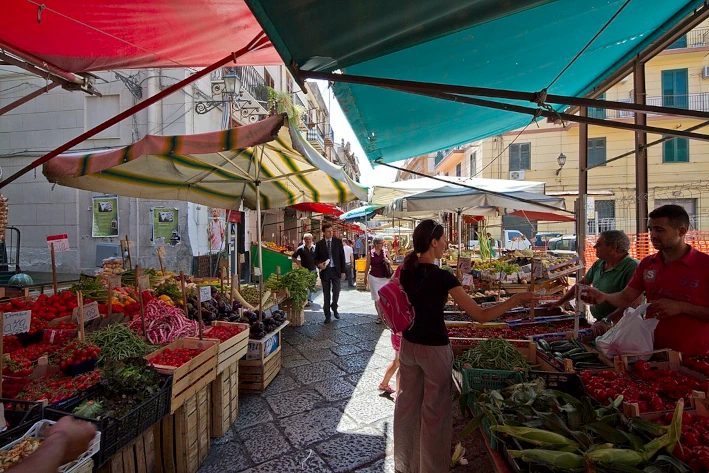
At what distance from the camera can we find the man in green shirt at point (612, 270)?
3584 millimetres

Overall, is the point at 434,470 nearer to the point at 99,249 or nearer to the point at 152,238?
the point at 152,238

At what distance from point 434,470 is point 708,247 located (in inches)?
334

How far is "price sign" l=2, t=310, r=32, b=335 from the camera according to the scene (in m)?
2.49

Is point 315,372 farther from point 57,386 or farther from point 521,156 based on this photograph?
point 521,156

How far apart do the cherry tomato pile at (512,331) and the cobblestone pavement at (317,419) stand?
114cm

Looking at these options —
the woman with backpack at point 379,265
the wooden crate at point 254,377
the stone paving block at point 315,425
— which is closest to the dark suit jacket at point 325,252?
the woman with backpack at point 379,265

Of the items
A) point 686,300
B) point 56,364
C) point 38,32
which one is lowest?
point 56,364

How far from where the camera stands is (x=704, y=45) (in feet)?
63.6

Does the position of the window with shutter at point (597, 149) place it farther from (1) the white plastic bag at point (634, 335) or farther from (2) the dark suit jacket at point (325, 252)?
(1) the white plastic bag at point (634, 335)

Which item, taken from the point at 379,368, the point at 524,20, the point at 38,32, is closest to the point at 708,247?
the point at 379,368

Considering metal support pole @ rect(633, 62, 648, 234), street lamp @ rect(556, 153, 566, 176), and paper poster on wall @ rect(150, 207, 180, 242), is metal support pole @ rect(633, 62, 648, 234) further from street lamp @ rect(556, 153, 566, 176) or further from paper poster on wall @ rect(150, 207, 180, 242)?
street lamp @ rect(556, 153, 566, 176)

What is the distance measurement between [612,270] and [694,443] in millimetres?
2142

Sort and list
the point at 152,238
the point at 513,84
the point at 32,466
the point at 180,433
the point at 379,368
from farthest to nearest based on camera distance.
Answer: the point at 152,238, the point at 379,368, the point at 513,84, the point at 180,433, the point at 32,466

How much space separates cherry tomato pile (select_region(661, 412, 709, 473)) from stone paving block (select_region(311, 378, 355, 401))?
3.14 metres
